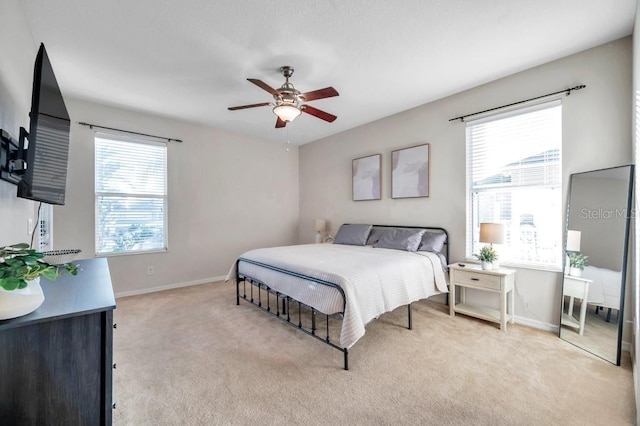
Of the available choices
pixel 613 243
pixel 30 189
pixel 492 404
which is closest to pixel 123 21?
pixel 30 189

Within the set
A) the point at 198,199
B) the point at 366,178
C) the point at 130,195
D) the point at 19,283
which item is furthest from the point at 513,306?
the point at 130,195

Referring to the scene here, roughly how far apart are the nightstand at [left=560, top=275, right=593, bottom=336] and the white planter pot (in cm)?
374

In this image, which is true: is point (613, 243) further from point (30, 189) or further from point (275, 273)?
point (30, 189)

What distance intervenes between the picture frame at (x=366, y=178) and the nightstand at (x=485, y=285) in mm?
1757

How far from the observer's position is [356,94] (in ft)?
11.6

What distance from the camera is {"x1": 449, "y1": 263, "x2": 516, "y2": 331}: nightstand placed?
2.84m

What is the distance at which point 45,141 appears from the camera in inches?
62.8

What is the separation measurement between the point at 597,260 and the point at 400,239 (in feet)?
6.18

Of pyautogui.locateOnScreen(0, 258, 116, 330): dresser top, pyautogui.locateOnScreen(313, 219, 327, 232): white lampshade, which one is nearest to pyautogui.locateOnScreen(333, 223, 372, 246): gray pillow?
pyautogui.locateOnScreen(313, 219, 327, 232): white lampshade

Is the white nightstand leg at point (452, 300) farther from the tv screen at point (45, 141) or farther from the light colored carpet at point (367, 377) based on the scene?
the tv screen at point (45, 141)

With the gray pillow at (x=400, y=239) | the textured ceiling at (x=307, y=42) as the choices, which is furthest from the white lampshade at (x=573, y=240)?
the textured ceiling at (x=307, y=42)

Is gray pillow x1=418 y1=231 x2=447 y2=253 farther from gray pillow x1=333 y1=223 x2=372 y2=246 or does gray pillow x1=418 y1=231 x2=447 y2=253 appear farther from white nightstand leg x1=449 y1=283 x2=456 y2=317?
gray pillow x1=333 y1=223 x2=372 y2=246

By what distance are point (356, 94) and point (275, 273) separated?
2427 mm

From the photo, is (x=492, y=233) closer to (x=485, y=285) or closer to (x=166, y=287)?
(x=485, y=285)
